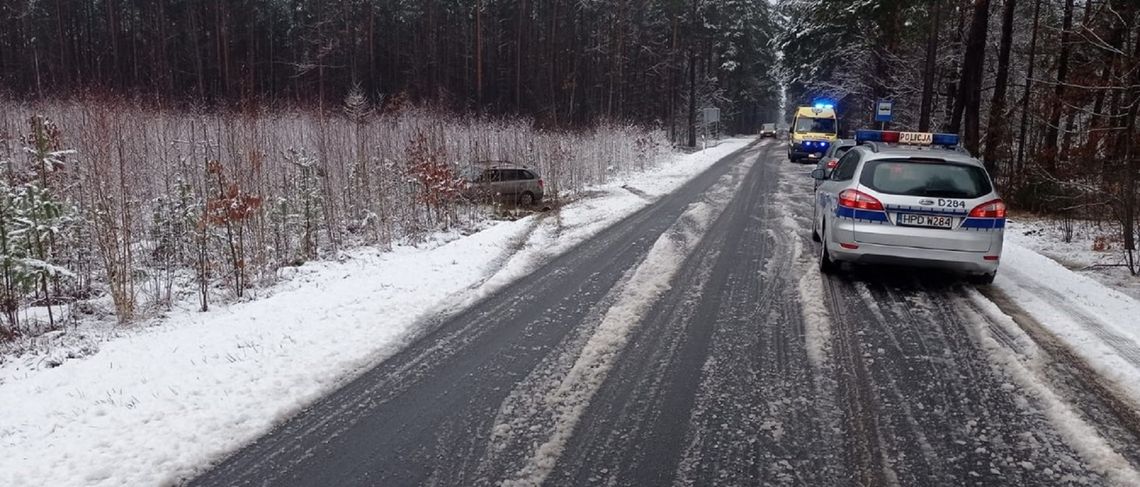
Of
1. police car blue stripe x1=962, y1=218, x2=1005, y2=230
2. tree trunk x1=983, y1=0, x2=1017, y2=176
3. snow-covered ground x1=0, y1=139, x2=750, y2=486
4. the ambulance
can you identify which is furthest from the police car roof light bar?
the ambulance

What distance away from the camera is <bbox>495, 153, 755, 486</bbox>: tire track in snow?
3668 mm

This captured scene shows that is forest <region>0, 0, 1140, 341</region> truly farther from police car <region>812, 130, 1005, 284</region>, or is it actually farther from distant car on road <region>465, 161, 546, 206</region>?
police car <region>812, 130, 1005, 284</region>

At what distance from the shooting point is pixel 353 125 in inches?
631

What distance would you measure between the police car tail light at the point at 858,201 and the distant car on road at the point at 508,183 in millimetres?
10494

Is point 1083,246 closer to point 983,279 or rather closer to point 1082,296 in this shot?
point 1082,296

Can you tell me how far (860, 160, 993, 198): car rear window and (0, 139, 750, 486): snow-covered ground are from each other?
4.57 m

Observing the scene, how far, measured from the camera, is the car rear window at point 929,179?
7.12 meters

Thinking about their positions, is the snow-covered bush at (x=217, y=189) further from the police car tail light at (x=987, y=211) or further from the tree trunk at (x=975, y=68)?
the tree trunk at (x=975, y=68)

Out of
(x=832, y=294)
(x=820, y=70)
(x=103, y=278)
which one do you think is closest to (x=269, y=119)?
(x=103, y=278)

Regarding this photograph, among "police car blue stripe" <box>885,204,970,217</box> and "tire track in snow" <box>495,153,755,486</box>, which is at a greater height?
"police car blue stripe" <box>885,204,970,217</box>

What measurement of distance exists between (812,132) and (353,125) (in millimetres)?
24029

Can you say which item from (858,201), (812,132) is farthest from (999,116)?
(812,132)

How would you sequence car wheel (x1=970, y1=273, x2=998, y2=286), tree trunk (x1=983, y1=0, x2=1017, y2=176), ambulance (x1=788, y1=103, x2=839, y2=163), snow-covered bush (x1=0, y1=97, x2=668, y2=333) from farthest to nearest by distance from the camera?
1. ambulance (x1=788, y1=103, x2=839, y2=163)
2. tree trunk (x1=983, y1=0, x2=1017, y2=176)
3. snow-covered bush (x1=0, y1=97, x2=668, y2=333)
4. car wheel (x1=970, y1=273, x2=998, y2=286)

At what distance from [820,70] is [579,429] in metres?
49.3
